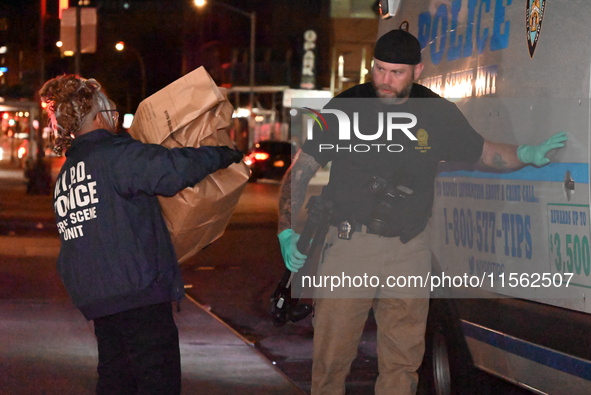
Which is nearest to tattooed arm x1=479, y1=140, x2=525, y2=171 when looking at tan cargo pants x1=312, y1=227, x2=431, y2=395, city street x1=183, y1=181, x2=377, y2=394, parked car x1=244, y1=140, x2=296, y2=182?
tan cargo pants x1=312, y1=227, x2=431, y2=395

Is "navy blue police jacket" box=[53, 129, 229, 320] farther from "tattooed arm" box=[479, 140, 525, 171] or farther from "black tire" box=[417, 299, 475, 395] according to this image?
"black tire" box=[417, 299, 475, 395]

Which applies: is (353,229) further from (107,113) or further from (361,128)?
(107,113)

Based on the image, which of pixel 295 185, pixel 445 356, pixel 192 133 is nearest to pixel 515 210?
pixel 295 185

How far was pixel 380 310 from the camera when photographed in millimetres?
4629

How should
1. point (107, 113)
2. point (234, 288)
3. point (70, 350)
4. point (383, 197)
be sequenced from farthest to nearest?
point (234, 288) → point (70, 350) → point (383, 197) → point (107, 113)

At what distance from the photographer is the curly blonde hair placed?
395cm

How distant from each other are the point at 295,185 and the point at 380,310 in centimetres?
71

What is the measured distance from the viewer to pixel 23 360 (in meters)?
7.04

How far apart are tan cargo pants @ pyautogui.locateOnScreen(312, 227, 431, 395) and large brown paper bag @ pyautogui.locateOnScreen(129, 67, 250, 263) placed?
0.66 metres

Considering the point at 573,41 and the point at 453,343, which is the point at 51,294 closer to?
the point at 453,343

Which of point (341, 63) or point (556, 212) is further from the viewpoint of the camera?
point (341, 63)

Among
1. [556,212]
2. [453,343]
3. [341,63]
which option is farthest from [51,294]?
[341,63]

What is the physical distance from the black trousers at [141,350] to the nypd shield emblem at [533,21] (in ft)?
6.32

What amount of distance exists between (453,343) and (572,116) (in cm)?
182
